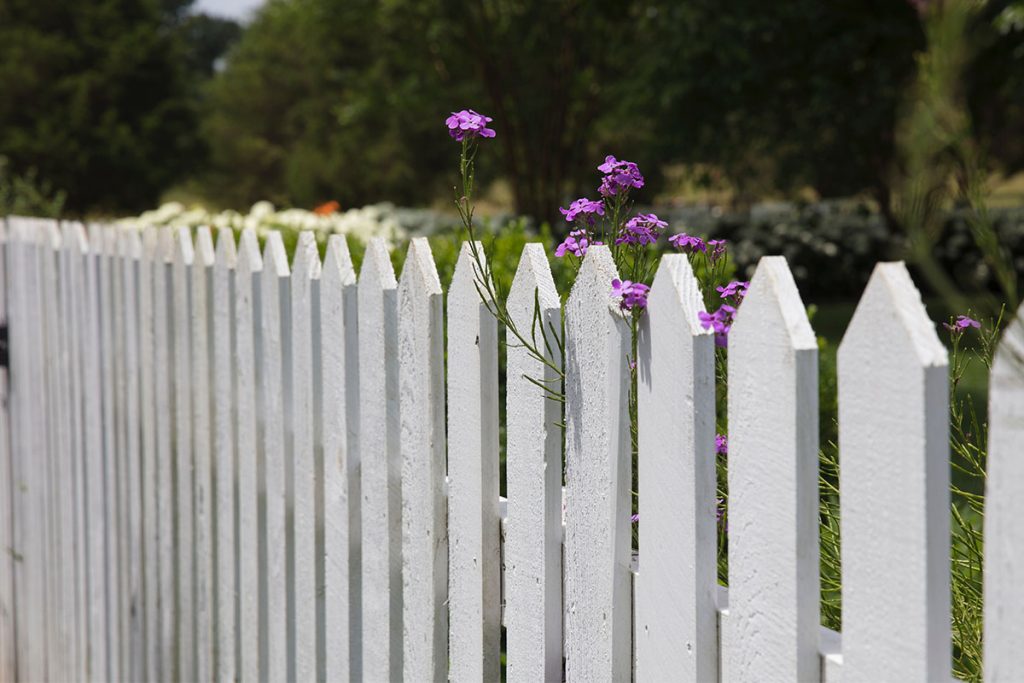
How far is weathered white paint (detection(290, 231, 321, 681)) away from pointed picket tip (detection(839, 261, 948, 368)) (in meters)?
1.31

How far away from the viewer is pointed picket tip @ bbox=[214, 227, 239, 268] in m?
2.49

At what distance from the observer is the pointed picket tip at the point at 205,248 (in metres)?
2.61

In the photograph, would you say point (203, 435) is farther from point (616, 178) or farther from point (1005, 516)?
point (1005, 516)

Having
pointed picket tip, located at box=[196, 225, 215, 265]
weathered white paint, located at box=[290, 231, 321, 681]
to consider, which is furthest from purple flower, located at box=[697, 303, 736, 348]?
pointed picket tip, located at box=[196, 225, 215, 265]

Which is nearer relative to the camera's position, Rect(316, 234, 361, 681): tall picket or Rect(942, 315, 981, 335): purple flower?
Rect(942, 315, 981, 335): purple flower

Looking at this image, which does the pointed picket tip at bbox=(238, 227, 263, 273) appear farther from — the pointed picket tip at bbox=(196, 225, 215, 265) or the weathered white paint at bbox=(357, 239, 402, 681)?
the weathered white paint at bbox=(357, 239, 402, 681)

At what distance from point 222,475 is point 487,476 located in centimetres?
110

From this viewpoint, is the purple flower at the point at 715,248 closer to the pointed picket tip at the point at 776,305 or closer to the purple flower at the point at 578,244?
the purple flower at the point at 578,244

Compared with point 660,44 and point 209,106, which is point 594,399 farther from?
point 209,106

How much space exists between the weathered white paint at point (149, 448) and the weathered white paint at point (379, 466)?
1.12 meters

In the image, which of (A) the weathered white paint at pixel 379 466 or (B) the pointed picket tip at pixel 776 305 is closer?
(B) the pointed picket tip at pixel 776 305

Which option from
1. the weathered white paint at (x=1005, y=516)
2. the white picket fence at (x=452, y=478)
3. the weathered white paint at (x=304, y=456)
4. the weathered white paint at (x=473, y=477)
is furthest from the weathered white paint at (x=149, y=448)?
the weathered white paint at (x=1005, y=516)

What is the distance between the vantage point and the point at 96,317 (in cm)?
323

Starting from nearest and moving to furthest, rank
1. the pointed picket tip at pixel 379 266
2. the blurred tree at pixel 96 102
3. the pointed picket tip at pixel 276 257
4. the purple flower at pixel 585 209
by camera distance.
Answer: the purple flower at pixel 585 209 < the pointed picket tip at pixel 379 266 < the pointed picket tip at pixel 276 257 < the blurred tree at pixel 96 102
